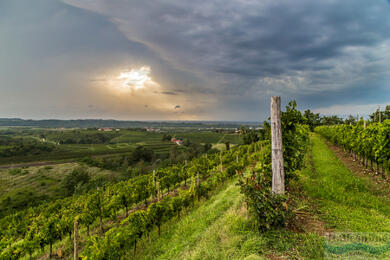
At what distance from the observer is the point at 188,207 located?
30.6 ft

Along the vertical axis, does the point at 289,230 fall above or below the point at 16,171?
above

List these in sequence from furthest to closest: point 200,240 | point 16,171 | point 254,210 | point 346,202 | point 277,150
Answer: point 16,171 < point 346,202 < point 200,240 < point 277,150 < point 254,210

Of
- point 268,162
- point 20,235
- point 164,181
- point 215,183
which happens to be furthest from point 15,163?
point 268,162

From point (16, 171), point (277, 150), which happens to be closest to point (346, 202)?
point (277, 150)

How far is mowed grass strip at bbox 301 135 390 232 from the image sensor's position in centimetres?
456

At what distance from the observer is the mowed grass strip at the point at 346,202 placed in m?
4.56

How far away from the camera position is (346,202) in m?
6.16

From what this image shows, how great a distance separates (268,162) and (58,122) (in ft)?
774

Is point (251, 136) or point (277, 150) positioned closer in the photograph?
point (277, 150)

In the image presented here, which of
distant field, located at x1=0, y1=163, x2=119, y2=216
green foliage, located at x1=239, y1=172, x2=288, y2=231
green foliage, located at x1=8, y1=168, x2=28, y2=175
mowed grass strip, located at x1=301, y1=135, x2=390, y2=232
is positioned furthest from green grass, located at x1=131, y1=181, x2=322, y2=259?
green foliage, located at x1=8, y1=168, x2=28, y2=175

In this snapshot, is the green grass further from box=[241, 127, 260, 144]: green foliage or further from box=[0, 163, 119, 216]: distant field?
box=[0, 163, 119, 216]: distant field

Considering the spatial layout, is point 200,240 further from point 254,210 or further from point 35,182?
point 35,182

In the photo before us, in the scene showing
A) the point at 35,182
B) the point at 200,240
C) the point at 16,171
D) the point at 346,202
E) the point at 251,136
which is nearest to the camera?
the point at 200,240

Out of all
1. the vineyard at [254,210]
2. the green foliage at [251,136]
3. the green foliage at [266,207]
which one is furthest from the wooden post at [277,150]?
the green foliage at [251,136]
